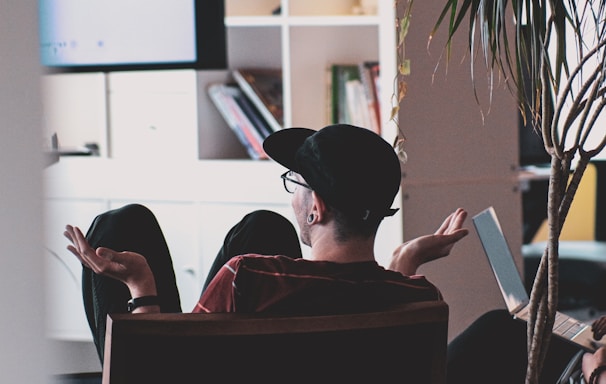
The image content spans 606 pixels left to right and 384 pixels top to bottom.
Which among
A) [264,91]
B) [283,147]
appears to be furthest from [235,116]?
[283,147]

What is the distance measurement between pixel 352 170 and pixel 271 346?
44 cm

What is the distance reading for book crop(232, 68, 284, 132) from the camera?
3.99 metres

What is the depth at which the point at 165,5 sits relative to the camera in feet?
11.3

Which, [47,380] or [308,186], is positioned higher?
[308,186]

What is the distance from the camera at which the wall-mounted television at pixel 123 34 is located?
11.2 ft

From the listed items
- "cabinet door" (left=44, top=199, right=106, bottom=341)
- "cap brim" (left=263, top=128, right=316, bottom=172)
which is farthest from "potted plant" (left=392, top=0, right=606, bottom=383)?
"cabinet door" (left=44, top=199, right=106, bottom=341)

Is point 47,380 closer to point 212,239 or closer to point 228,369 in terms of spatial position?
point 228,369

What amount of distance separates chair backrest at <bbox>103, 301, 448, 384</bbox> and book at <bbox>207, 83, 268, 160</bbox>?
8.44ft

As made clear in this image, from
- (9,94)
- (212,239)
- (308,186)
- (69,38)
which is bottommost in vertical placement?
(212,239)

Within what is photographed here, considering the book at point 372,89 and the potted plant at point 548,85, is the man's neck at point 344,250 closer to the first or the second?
the potted plant at point 548,85

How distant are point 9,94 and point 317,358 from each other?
1.78 ft

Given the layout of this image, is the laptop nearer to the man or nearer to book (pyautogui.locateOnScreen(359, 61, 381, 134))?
the man

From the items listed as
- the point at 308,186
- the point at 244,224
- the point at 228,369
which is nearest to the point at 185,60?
the point at 244,224

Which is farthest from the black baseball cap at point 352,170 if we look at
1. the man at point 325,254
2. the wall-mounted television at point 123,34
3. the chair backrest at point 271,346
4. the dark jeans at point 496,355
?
the wall-mounted television at point 123,34
